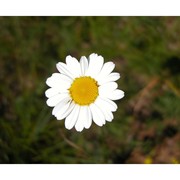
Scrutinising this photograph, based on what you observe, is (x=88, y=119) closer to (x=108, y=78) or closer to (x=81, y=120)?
(x=81, y=120)

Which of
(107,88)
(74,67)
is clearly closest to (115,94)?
(107,88)

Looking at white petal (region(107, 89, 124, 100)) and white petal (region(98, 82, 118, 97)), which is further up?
white petal (region(98, 82, 118, 97))

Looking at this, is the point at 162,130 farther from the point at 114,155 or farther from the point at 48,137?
the point at 48,137

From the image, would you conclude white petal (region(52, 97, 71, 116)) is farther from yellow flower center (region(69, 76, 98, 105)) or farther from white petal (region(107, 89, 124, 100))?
white petal (region(107, 89, 124, 100))

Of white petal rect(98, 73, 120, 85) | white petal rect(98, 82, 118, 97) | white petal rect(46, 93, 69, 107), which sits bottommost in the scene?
white petal rect(46, 93, 69, 107)

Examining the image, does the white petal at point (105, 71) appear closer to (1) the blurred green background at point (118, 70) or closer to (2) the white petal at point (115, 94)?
(2) the white petal at point (115, 94)

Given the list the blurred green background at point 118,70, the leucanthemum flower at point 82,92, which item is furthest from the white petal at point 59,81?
the blurred green background at point 118,70

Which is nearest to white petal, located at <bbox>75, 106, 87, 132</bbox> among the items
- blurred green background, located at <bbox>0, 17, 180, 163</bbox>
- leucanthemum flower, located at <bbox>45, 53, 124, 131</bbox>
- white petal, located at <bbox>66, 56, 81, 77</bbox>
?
leucanthemum flower, located at <bbox>45, 53, 124, 131</bbox>
